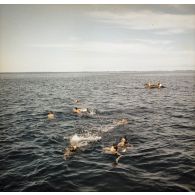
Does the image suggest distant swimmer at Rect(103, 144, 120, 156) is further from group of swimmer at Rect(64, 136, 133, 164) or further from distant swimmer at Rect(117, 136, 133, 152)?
distant swimmer at Rect(117, 136, 133, 152)

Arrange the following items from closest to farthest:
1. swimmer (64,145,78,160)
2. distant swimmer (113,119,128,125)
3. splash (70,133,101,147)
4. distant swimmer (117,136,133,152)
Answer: swimmer (64,145,78,160)
distant swimmer (117,136,133,152)
splash (70,133,101,147)
distant swimmer (113,119,128,125)

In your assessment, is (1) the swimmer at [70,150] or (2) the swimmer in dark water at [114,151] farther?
(1) the swimmer at [70,150]

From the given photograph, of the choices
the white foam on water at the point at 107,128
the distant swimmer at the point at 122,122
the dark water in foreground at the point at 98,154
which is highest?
the distant swimmer at the point at 122,122

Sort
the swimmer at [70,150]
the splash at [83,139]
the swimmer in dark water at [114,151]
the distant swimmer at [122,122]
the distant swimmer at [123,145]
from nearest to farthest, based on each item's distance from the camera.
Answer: the swimmer in dark water at [114,151], the swimmer at [70,150], the distant swimmer at [123,145], the splash at [83,139], the distant swimmer at [122,122]

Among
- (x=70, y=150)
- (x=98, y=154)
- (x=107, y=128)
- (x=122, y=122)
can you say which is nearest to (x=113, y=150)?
(x=98, y=154)

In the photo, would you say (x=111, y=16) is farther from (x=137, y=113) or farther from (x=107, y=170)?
(x=137, y=113)

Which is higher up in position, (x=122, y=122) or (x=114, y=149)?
(x=122, y=122)

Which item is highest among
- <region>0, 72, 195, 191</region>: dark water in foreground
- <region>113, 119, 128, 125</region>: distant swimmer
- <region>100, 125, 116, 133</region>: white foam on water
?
<region>113, 119, 128, 125</region>: distant swimmer

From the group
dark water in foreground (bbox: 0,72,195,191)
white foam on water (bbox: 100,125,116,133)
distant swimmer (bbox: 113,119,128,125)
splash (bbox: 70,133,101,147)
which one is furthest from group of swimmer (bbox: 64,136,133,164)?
distant swimmer (bbox: 113,119,128,125)

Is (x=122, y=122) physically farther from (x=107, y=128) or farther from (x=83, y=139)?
(x=83, y=139)

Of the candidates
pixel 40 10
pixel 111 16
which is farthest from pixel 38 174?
pixel 111 16

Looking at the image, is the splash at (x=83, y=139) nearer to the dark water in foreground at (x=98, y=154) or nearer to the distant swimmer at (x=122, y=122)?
the dark water in foreground at (x=98, y=154)

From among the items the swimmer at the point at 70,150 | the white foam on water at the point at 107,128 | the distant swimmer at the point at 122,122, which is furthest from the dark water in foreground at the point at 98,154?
the distant swimmer at the point at 122,122

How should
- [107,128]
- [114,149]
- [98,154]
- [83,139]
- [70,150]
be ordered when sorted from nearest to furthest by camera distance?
[114,149]
[98,154]
[70,150]
[83,139]
[107,128]
